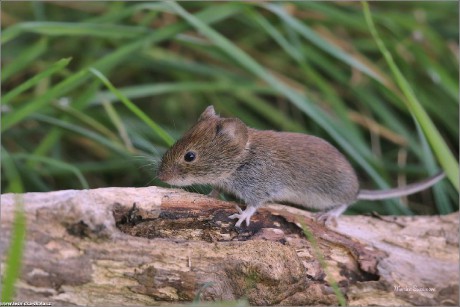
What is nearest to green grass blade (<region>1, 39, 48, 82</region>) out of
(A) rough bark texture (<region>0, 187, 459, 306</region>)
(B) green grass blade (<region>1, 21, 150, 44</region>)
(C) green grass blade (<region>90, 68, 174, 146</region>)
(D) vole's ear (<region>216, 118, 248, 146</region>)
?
(B) green grass blade (<region>1, 21, 150, 44</region>)

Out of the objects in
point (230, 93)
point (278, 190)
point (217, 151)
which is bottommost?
point (278, 190)

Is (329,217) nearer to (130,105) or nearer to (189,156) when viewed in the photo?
(189,156)

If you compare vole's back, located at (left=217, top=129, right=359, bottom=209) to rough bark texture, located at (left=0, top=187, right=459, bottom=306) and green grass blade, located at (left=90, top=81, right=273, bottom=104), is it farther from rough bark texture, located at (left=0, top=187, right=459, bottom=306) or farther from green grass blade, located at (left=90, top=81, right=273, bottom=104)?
green grass blade, located at (left=90, top=81, right=273, bottom=104)

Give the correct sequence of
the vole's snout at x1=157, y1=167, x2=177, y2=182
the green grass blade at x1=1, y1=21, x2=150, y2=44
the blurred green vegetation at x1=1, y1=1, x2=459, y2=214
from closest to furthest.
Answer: the vole's snout at x1=157, y1=167, x2=177, y2=182 → the green grass blade at x1=1, y1=21, x2=150, y2=44 → the blurred green vegetation at x1=1, y1=1, x2=459, y2=214

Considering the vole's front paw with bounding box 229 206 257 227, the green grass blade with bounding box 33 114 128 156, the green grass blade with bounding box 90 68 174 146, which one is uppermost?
the green grass blade with bounding box 33 114 128 156

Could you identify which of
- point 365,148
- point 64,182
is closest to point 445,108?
point 365,148

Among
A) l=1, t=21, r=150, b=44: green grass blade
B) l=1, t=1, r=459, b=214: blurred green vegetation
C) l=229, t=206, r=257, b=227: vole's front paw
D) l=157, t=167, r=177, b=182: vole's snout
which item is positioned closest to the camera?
l=229, t=206, r=257, b=227: vole's front paw

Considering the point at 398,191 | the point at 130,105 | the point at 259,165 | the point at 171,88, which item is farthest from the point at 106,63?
the point at 398,191

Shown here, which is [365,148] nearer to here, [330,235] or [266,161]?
[266,161]
